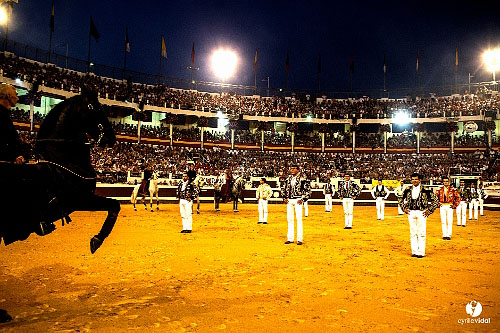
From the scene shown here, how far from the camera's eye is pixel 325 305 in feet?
16.4

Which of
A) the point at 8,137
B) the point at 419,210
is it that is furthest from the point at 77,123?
the point at 419,210

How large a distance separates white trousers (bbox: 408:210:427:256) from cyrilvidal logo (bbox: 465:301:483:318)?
348 centimetres

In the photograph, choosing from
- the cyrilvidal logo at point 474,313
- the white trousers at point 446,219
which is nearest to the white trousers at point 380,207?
the white trousers at point 446,219

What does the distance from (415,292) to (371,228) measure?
9381mm

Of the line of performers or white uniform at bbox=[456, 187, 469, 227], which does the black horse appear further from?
white uniform at bbox=[456, 187, 469, 227]

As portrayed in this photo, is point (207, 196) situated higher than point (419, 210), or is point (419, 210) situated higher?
point (419, 210)

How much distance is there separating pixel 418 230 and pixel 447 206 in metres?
4.47

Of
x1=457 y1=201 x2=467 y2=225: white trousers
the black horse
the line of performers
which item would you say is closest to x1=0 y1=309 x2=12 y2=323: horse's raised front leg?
the black horse

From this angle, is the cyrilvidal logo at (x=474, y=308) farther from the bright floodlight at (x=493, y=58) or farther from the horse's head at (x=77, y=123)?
the bright floodlight at (x=493, y=58)

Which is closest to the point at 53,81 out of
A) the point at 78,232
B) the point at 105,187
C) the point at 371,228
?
the point at 105,187

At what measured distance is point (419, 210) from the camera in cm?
852

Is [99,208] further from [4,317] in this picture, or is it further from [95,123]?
[4,317]

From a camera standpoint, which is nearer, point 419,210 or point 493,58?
point 419,210

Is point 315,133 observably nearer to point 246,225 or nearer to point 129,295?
point 246,225
